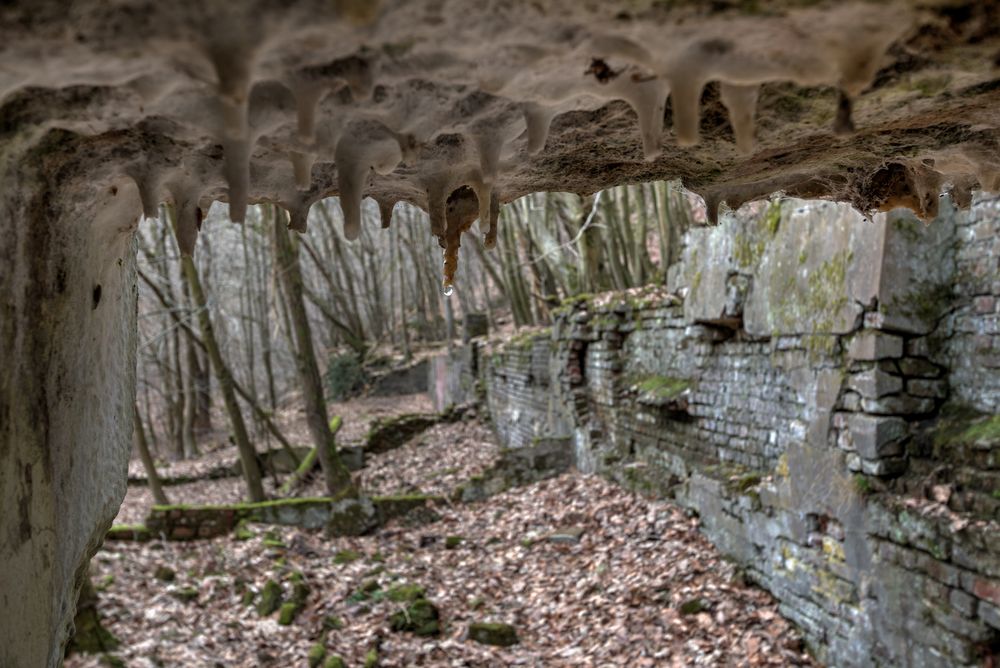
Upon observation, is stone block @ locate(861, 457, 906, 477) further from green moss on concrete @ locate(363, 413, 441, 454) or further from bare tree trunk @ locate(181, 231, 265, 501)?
green moss on concrete @ locate(363, 413, 441, 454)

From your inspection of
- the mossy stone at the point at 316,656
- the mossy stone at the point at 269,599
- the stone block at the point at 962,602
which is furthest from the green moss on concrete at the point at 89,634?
the stone block at the point at 962,602

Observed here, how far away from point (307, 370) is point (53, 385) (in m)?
8.40

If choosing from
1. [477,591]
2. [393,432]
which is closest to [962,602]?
[477,591]

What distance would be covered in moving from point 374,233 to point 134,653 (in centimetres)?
2350

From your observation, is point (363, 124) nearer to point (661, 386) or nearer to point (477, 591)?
point (477, 591)

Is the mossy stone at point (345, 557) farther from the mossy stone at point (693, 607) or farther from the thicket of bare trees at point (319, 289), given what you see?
the mossy stone at point (693, 607)

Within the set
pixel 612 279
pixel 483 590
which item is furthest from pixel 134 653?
pixel 612 279

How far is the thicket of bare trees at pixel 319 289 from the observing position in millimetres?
10539

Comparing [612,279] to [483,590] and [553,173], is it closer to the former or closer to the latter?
[483,590]

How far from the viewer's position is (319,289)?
30406 millimetres

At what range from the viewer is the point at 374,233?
28328 mm

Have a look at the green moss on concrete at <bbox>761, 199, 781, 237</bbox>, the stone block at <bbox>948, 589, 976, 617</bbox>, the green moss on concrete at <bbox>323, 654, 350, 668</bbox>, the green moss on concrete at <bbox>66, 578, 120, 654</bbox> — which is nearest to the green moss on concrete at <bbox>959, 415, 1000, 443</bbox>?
the stone block at <bbox>948, 589, 976, 617</bbox>

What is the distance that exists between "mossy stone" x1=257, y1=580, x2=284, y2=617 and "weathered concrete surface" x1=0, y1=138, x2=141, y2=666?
463 centimetres

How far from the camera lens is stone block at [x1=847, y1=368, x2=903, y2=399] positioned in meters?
4.78
